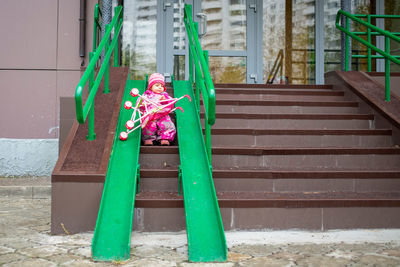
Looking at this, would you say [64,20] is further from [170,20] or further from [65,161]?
[65,161]

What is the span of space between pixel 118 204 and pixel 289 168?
1785 mm

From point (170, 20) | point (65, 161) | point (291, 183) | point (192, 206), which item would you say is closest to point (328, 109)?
point (291, 183)

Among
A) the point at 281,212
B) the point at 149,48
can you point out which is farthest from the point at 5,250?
the point at 149,48

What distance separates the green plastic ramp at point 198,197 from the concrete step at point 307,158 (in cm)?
34

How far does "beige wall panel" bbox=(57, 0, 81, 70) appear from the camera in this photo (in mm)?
7387

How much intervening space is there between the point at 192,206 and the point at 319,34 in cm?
670

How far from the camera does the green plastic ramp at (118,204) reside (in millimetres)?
2953

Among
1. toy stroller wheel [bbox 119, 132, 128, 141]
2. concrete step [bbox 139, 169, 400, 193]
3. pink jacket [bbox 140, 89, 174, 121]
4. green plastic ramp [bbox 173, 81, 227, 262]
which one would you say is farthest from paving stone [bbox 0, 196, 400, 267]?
pink jacket [bbox 140, 89, 174, 121]

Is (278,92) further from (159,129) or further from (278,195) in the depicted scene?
(278,195)

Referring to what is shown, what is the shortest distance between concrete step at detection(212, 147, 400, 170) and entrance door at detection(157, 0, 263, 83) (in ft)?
13.9

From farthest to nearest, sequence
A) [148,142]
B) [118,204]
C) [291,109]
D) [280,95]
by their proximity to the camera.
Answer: [280,95] < [291,109] < [148,142] < [118,204]

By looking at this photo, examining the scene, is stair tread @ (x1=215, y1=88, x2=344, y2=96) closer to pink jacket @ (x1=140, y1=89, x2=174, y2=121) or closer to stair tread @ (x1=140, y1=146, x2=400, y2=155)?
pink jacket @ (x1=140, y1=89, x2=174, y2=121)

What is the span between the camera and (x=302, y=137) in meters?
4.99

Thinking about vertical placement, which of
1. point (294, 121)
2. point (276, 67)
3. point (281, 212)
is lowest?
point (281, 212)
